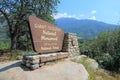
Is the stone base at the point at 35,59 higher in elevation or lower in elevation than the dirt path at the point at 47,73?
higher

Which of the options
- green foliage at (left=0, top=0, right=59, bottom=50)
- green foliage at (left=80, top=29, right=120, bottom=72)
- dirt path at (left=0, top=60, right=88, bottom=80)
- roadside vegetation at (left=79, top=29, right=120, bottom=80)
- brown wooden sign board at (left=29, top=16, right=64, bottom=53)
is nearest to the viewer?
dirt path at (left=0, top=60, right=88, bottom=80)

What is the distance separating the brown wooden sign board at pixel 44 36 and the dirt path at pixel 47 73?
949 millimetres

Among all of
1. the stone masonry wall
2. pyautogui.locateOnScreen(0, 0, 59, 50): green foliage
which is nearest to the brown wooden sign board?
the stone masonry wall

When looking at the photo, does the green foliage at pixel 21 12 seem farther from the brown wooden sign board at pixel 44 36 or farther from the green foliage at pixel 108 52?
the brown wooden sign board at pixel 44 36

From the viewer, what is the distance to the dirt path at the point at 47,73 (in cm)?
930

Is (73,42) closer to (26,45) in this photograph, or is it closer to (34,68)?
(34,68)

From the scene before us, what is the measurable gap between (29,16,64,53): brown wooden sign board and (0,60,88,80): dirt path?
95cm

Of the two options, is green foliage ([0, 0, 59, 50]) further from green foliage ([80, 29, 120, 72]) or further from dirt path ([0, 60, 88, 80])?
dirt path ([0, 60, 88, 80])

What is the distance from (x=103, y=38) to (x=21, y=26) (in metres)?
8.17

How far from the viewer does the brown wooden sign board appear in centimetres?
1024

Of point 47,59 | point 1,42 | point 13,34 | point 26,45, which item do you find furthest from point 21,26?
point 1,42

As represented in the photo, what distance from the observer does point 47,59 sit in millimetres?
10703

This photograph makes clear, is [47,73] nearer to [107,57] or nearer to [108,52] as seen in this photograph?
[107,57]

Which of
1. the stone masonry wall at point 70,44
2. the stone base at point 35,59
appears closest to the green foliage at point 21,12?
the stone masonry wall at point 70,44
